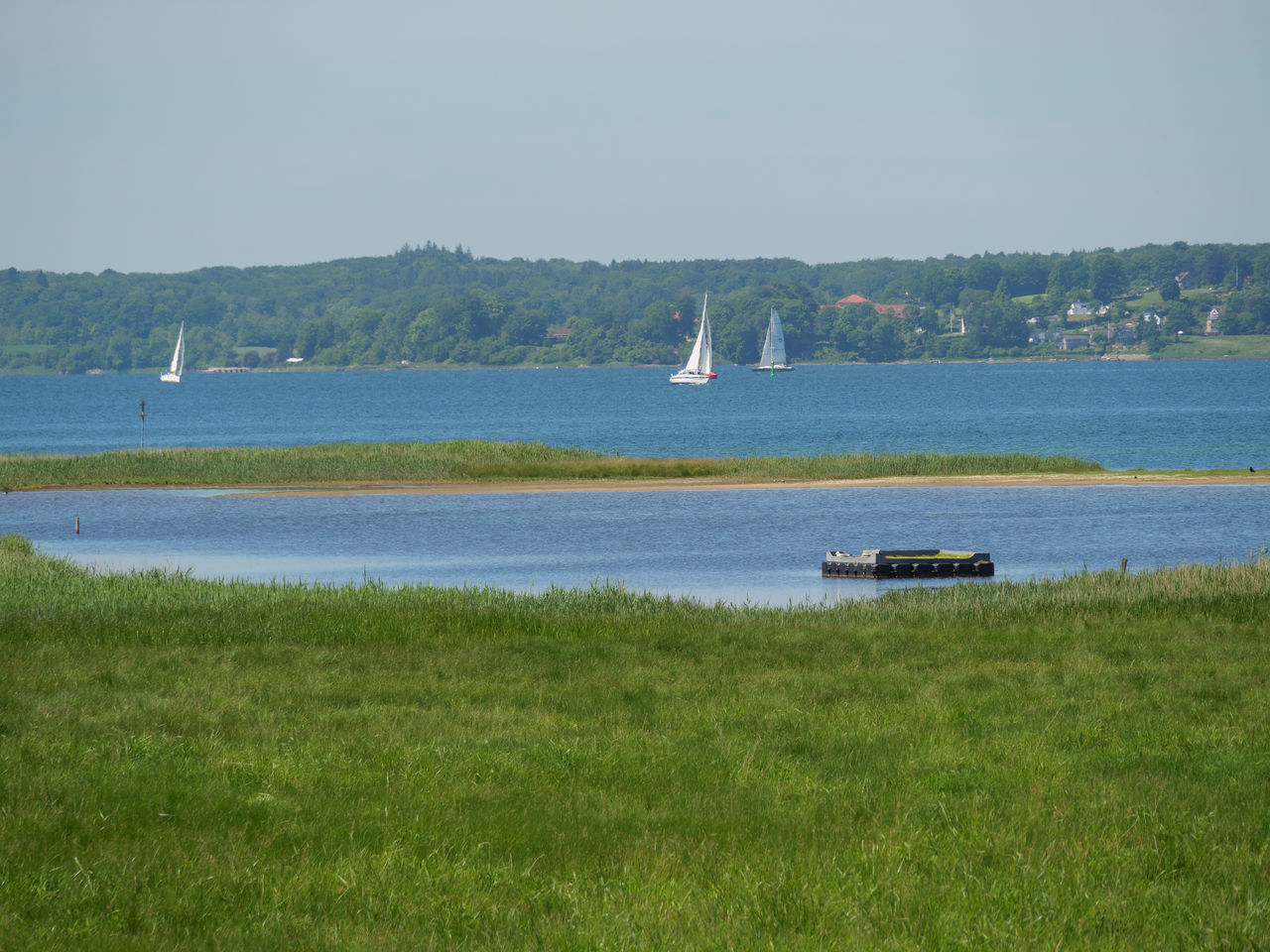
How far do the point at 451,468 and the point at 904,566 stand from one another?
42751 mm

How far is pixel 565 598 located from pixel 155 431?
13366 centimetres

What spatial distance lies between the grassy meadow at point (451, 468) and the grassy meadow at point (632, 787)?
52.4 m

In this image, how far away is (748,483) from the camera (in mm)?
75125

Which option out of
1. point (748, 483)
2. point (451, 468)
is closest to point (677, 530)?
point (748, 483)

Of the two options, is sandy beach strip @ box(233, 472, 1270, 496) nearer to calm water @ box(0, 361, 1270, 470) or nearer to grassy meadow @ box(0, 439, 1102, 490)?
grassy meadow @ box(0, 439, 1102, 490)

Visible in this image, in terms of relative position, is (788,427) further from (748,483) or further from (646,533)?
(646,533)

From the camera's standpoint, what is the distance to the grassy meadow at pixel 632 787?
10.7 m

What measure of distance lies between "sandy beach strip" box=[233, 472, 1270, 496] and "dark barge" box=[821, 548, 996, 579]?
102ft

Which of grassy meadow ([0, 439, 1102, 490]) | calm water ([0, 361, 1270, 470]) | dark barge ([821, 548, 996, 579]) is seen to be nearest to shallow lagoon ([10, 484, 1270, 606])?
dark barge ([821, 548, 996, 579])

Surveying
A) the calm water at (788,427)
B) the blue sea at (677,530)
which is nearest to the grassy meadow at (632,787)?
the blue sea at (677,530)

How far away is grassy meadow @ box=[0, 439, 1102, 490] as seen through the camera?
78062 millimetres

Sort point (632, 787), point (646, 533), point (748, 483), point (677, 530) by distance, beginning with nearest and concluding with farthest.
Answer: point (632, 787) → point (646, 533) → point (677, 530) → point (748, 483)

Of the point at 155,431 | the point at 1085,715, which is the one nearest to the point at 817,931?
the point at 1085,715

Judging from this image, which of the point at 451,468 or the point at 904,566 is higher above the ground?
the point at 904,566
